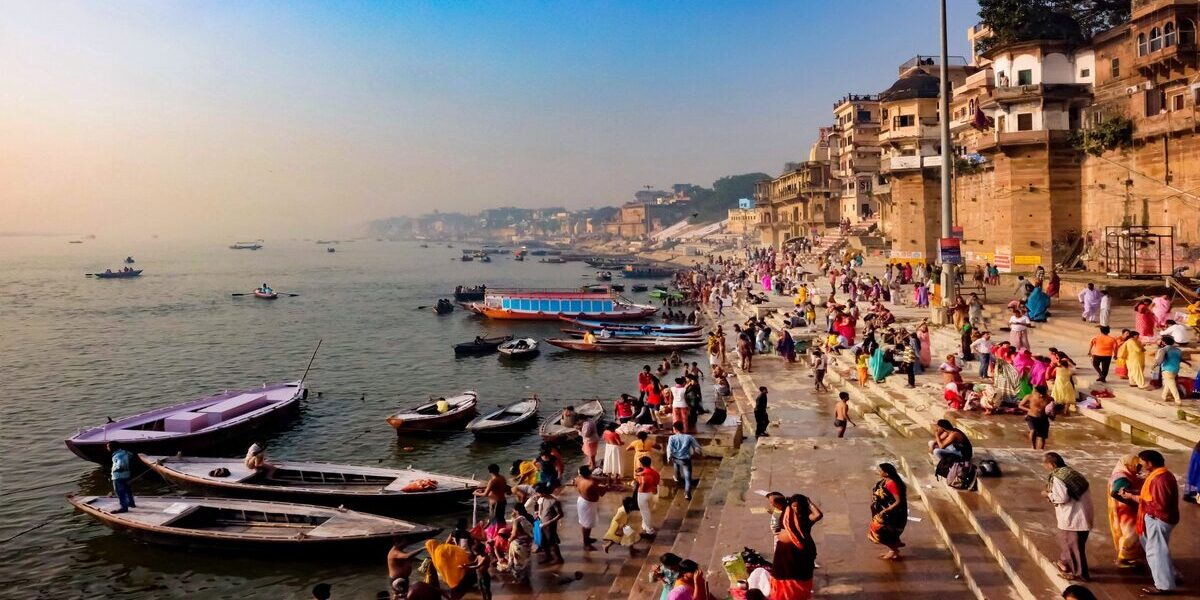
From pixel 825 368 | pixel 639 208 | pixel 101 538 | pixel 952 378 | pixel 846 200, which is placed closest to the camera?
pixel 952 378

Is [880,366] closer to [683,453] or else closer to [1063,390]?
[1063,390]

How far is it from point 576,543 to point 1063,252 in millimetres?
24558

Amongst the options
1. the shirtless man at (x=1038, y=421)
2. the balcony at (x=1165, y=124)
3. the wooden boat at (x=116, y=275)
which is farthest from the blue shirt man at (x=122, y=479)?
the wooden boat at (x=116, y=275)

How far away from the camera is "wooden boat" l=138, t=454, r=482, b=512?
1425 centimetres

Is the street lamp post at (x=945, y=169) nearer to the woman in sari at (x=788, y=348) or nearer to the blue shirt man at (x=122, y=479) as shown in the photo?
the woman in sari at (x=788, y=348)

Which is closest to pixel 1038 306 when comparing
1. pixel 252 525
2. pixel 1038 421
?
pixel 1038 421

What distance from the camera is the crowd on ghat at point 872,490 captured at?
6.07m

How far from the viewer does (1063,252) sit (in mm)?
27172

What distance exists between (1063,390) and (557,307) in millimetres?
36214

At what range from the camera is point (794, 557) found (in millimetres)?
6070

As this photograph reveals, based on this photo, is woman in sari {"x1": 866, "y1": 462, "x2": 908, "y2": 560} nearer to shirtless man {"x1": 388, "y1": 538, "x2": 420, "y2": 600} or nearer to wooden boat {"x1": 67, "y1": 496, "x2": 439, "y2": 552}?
shirtless man {"x1": 388, "y1": 538, "x2": 420, "y2": 600}

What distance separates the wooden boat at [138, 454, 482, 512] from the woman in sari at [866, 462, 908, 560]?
867cm

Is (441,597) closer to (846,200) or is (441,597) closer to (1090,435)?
(1090,435)

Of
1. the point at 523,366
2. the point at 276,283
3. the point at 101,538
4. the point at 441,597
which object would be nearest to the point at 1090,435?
the point at 441,597
